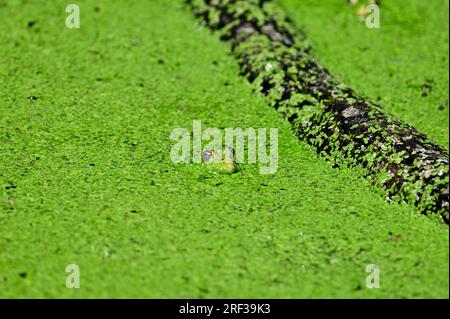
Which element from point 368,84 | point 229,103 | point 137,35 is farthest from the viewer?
point 137,35

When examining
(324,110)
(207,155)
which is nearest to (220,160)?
(207,155)

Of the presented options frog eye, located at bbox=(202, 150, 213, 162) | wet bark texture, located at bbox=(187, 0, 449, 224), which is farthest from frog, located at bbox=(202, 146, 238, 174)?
wet bark texture, located at bbox=(187, 0, 449, 224)

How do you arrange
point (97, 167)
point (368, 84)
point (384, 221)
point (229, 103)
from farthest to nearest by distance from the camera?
point (368, 84), point (229, 103), point (97, 167), point (384, 221)

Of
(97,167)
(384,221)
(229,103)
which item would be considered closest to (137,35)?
(229,103)

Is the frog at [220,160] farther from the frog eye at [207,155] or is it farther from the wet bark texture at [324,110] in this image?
the wet bark texture at [324,110]

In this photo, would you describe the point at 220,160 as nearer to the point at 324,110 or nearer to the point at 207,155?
the point at 207,155

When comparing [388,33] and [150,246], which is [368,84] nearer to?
[388,33]
